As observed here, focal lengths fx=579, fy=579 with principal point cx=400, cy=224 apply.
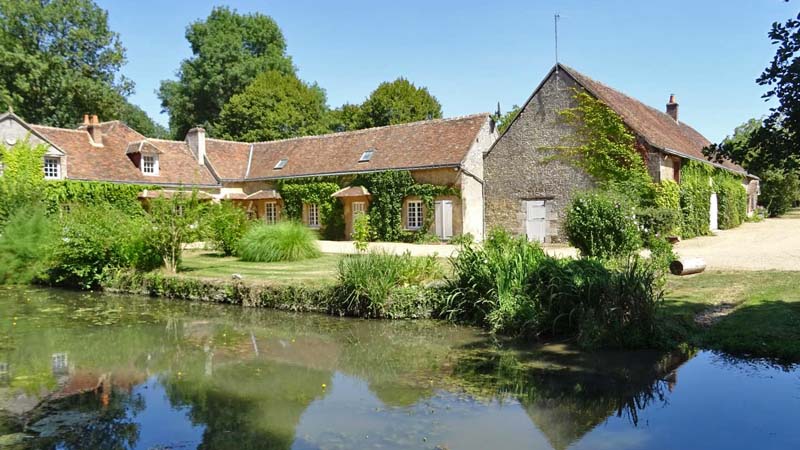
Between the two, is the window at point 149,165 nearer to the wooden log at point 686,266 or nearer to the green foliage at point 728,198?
the wooden log at point 686,266

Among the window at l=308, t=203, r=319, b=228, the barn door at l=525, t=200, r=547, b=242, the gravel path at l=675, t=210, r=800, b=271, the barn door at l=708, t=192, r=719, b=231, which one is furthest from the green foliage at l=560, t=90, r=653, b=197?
the window at l=308, t=203, r=319, b=228

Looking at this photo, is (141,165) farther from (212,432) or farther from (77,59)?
(212,432)

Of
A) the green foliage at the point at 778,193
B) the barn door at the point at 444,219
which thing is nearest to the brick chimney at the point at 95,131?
the barn door at the point at 444,219

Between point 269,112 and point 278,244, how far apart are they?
23631 millimetres

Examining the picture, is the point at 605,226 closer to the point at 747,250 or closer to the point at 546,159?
the point at 747,250

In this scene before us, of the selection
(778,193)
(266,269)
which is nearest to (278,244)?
(266,269)

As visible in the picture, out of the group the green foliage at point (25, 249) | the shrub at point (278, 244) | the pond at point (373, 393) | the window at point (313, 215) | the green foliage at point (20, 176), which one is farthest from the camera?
the window at point (313, 215)

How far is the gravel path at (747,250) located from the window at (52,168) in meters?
24.3

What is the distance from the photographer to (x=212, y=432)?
A: 5914 millimetres

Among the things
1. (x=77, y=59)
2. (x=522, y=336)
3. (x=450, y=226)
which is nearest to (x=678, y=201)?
(x=450, y=226)

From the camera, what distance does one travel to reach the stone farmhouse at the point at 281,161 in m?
24.0

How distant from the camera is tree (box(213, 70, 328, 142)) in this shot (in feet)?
128

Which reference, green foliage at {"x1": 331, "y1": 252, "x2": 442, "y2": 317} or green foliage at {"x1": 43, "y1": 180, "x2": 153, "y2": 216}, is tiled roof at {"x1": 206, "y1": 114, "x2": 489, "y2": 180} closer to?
green foliage at {"x1": 43, "y1": 180, "x2": 153, "y2": 216}

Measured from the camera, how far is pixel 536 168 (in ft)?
75.0
